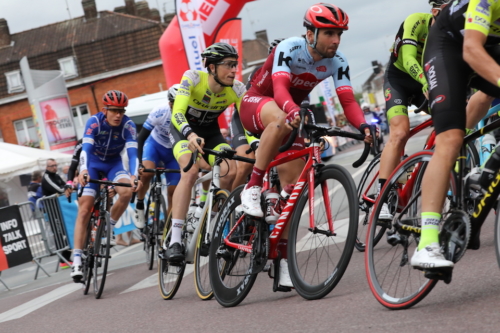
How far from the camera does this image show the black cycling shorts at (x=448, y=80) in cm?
373

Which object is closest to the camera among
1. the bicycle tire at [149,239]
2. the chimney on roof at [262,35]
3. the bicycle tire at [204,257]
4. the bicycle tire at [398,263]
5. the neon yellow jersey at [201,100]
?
the bicycle tire at [398,263]

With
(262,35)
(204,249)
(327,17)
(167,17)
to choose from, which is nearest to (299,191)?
(327,17)

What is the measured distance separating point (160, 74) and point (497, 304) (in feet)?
169

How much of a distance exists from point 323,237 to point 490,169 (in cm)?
144

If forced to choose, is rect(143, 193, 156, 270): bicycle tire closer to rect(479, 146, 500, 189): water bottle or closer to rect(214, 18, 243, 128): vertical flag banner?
rect(479, 146, 500, 189): water bottle

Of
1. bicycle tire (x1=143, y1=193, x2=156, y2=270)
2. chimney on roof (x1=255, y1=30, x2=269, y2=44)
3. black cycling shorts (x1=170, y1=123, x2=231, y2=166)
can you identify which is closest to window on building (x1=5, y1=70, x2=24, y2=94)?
chimney on roof (x1=255, y1=30, x2=269, y2=44)

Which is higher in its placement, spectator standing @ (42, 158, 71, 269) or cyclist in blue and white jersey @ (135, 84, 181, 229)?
cyclist in blue and white jersey @ (135, 84, 181, 229)

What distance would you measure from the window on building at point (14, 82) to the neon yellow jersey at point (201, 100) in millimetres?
52190

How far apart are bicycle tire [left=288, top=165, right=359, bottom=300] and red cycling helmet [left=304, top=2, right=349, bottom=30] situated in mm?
1075

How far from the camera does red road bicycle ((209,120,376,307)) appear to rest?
14.7 ft

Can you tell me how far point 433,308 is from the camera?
12.7 feet

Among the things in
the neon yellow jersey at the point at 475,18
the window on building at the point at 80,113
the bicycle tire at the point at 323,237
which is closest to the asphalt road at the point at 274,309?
the bicycle tire at the point at 323,237

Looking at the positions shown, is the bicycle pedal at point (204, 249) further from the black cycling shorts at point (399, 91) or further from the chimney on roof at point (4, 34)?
the chimney on roof at point (4, 34)

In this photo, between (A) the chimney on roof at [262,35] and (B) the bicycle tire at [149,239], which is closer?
(B) the bicycle tire at [149,239]
